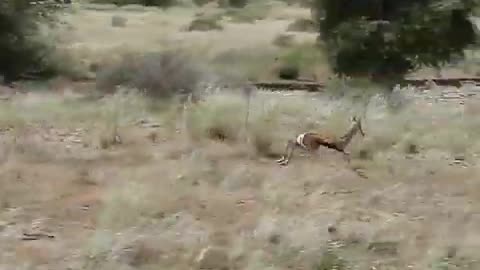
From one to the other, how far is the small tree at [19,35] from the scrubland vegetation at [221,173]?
19cm

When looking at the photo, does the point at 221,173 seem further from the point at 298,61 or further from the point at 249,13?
the point at 249,13

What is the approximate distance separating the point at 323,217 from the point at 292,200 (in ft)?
2.49

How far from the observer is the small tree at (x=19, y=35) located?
79.7ft

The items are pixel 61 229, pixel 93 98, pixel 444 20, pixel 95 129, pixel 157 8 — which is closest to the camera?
pixel 61 229

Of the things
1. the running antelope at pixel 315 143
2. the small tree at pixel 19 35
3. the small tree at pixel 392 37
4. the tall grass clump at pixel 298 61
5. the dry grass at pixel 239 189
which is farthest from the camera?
the small tree at pixel 392 37

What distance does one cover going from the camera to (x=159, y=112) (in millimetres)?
17547

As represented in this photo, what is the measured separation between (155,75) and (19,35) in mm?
6554

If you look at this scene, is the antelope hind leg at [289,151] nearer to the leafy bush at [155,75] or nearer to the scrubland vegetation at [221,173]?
the scrubland vegetation at [221,173]

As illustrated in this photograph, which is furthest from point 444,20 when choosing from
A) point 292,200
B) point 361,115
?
point 292,200

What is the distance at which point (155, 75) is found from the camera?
19.8 metres

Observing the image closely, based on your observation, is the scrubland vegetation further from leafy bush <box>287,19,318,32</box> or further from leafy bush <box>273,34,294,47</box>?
leafy bush <box>287,19,318,32</box>

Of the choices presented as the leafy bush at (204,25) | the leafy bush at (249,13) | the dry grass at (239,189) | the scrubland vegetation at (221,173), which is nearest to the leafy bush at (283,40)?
the scrubland vegetation at (221,173)

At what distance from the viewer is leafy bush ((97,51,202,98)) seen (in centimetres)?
1966

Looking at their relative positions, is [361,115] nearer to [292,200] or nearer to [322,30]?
[292,200]
